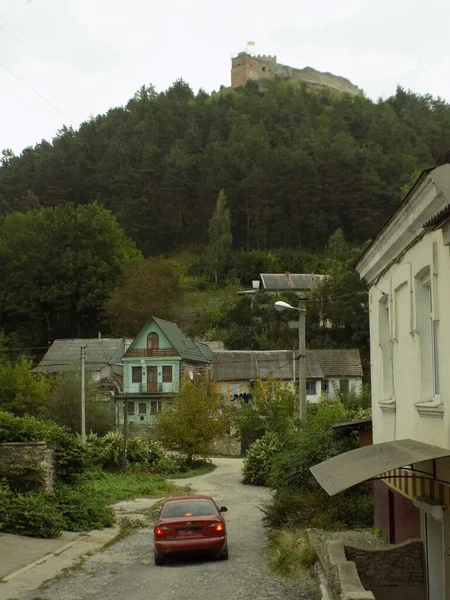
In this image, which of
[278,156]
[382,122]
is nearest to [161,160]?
[278,156]

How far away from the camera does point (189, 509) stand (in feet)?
54.7

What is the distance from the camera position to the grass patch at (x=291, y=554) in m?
14.2

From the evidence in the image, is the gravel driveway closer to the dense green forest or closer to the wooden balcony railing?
the wooden balcony railing

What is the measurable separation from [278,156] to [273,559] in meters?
88.0

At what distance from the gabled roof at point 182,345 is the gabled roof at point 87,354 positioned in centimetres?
326

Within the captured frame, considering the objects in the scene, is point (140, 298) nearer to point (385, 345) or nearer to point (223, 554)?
point (223, 554)

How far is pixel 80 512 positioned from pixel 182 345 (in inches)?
1435

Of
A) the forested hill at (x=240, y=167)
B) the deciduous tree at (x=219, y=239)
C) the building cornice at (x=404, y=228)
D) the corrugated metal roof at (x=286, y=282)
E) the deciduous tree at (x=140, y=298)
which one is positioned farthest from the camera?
the forested hill at (x=240, y=167)

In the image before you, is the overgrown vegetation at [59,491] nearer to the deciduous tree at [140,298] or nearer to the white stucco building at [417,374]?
the white stucco building at [417,374]

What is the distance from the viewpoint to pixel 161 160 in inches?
4245

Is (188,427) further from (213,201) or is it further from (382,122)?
(382,122)

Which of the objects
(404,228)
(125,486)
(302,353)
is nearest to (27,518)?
(302,353)

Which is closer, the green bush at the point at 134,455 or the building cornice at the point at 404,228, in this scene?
the building cornice at the point at 404,228

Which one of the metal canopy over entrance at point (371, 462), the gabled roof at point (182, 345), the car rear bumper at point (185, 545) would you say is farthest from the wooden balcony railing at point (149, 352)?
the metal canopy over entrance at point (371, 462)
